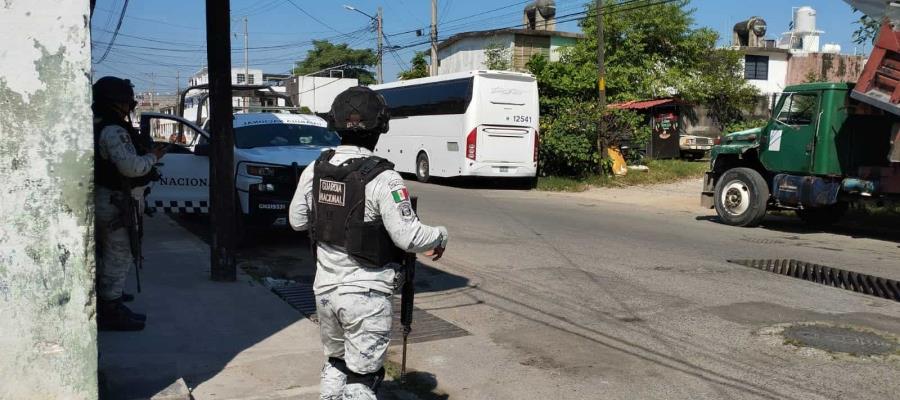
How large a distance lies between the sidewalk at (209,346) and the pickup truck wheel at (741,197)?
883cm

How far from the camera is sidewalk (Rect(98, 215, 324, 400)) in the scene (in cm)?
448

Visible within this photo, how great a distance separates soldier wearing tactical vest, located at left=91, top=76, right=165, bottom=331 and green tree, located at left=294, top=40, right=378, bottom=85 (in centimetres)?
6684

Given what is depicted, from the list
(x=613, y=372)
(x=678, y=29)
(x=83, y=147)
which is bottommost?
(x=613, y=372)

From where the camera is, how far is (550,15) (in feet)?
124

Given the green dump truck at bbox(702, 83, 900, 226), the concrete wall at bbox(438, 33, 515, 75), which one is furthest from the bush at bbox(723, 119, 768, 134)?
the green dump truck at bbox(702, 83, 900, 226)

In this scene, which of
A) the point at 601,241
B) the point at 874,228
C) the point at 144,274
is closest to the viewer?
the point at 144,274

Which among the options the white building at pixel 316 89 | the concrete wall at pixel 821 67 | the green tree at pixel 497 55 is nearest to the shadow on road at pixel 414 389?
the green tree at pixel 497 55

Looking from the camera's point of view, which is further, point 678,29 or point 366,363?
point 678,29

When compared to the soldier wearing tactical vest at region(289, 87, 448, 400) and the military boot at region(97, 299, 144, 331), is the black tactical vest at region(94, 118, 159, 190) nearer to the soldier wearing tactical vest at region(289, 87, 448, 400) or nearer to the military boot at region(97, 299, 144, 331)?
the military boot at region(97, 299, 144, 331)

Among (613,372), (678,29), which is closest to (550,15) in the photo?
(678,29)

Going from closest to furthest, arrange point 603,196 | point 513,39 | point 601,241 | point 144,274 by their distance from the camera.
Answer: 1. point 144,274
2. point 601,241
3. point 603,196
4. point 513,39

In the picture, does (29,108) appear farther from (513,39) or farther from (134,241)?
(513,39)

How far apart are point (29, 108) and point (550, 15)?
36348 millimetres

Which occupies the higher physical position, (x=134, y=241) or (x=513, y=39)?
(x=513, y=39)
